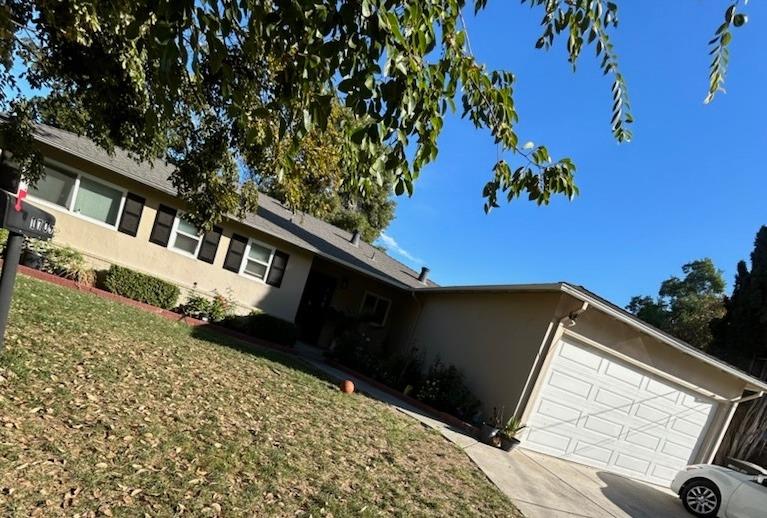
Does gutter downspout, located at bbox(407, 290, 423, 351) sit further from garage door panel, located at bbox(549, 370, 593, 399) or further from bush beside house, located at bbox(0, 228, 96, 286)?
bush beside house, located at bbox(0, 228, 96, 286)

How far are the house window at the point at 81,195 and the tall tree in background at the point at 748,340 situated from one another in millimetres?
18777

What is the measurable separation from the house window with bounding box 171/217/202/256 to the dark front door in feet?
14.3

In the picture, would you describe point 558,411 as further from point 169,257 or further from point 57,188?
point 57,188

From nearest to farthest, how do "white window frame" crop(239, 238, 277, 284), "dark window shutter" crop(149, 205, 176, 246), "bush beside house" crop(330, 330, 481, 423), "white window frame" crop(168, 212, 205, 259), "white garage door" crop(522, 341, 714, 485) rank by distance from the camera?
"white garage door" crop(522, 341, 714, 485), "bush beside house" crop(330, 330, 481, 423), "dark window shutter" crop(149, 205, 176, 246), "white window frame" crop(168, 212, 205, 259), "white window frame" crop(239, 238, 277, 284)

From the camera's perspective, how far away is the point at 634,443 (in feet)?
32.8

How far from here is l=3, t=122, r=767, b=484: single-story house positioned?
9.41 m

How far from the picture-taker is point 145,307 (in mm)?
12078

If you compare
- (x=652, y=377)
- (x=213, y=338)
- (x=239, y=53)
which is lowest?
(x=213, y=338)

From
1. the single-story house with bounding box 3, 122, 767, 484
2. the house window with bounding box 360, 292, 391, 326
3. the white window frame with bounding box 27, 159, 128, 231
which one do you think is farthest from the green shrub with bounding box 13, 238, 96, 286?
the house window with bounding box 360, 292, 391, 326

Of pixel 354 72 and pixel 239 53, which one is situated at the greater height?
pixel 239 53

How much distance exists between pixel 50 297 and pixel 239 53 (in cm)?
763

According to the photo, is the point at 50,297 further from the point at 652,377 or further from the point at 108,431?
the point at 652,377

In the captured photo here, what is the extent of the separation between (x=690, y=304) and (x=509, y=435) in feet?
79.0

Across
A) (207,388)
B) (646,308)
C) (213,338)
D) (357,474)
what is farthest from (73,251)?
(646,308)
